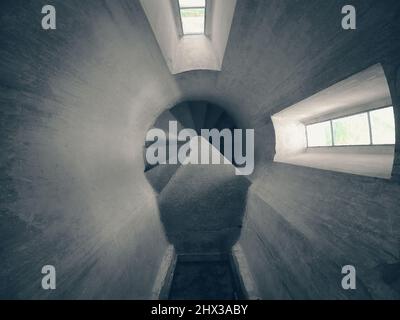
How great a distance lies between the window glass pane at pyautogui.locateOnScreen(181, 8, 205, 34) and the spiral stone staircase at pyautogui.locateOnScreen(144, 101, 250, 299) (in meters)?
2.03

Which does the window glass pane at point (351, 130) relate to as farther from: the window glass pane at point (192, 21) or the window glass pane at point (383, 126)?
the window glass pane at point (192, 21)

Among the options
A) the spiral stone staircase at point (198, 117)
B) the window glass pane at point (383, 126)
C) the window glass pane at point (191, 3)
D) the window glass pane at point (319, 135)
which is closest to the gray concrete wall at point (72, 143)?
the window glass pane at point (191, 3)

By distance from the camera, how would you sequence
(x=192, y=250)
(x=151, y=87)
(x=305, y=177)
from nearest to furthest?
(x=305, y=177) → (x=151, y=87) → (x=192, y=250)

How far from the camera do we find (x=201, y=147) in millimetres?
6645

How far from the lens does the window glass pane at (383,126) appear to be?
3.14 m

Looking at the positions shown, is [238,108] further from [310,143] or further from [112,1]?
[112,1]

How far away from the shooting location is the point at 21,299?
7.01 feet

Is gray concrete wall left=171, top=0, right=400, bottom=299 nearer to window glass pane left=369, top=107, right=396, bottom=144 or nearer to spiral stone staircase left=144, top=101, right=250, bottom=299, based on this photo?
window glass pane left=369, top=107, right=396, bottom=144

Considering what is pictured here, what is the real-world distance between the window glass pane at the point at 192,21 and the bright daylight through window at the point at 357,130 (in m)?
3.89

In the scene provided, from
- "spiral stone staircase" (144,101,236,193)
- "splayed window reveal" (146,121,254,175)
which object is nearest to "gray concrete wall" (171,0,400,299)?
"splayed window reveal" (146,121,254,175)

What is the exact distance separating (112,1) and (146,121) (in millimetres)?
3269

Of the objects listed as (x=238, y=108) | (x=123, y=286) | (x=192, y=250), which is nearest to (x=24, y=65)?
(x=123, y=286)

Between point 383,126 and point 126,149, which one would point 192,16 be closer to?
point 126,149

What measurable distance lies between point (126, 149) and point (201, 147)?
2518mm
